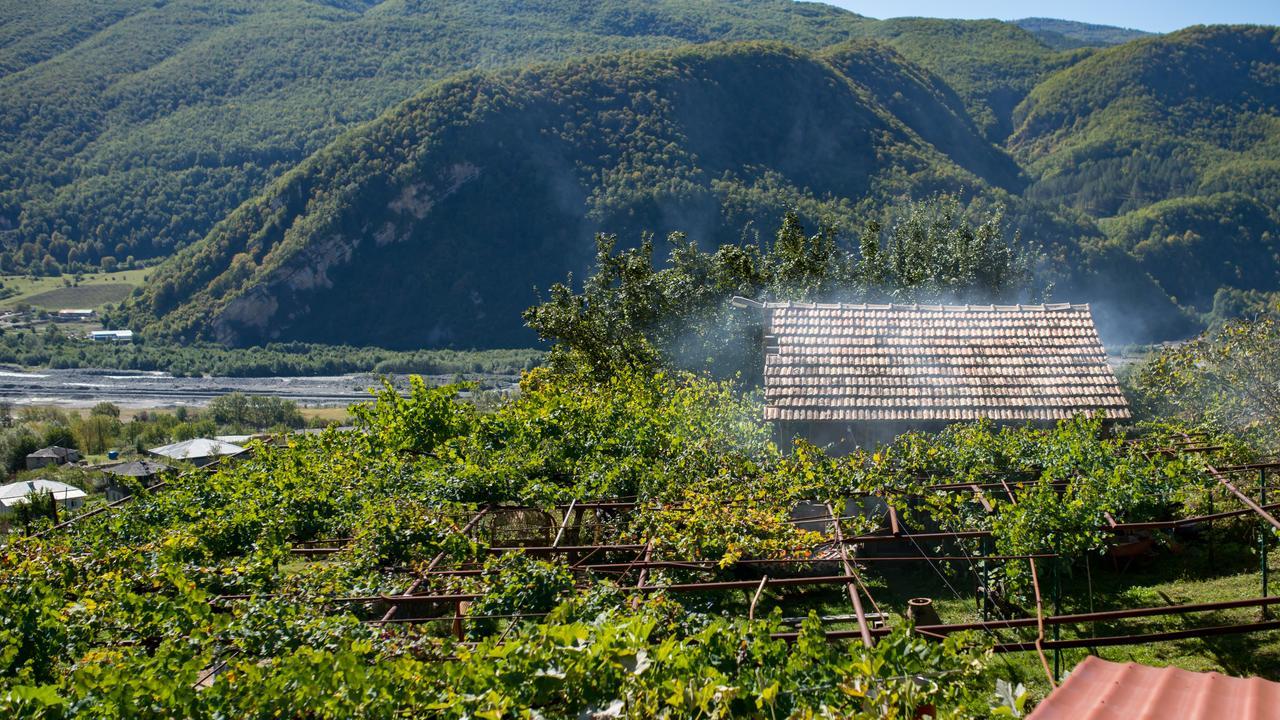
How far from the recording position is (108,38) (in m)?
150

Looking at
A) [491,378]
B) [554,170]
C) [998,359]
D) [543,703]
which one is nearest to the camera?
[543,703]

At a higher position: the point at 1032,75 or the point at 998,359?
the point at 1032,75

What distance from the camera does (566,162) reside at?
325 feet

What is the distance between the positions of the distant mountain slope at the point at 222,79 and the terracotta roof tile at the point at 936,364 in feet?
370

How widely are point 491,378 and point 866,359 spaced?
7467cm

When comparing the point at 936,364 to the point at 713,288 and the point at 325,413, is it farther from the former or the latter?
the point at 325,413

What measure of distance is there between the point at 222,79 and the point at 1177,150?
13267cm

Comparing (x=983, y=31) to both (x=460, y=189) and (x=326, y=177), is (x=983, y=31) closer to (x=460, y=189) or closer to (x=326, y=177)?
(x=460, y=189)

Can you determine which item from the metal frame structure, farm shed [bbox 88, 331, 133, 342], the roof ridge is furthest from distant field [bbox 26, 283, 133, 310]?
the metal frame structure

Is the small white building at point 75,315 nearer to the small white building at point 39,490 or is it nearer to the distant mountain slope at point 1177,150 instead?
the small white building at point 39,490

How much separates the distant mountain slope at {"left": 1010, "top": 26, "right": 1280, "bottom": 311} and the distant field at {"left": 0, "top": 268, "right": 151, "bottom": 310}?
117 meters

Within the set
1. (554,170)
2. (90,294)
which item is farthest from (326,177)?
(90,294)

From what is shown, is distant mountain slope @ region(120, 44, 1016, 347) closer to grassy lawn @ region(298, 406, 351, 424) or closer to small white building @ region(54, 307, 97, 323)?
small white building @ region(54, 307, 97, 323)

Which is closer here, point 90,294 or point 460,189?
point 460,189
